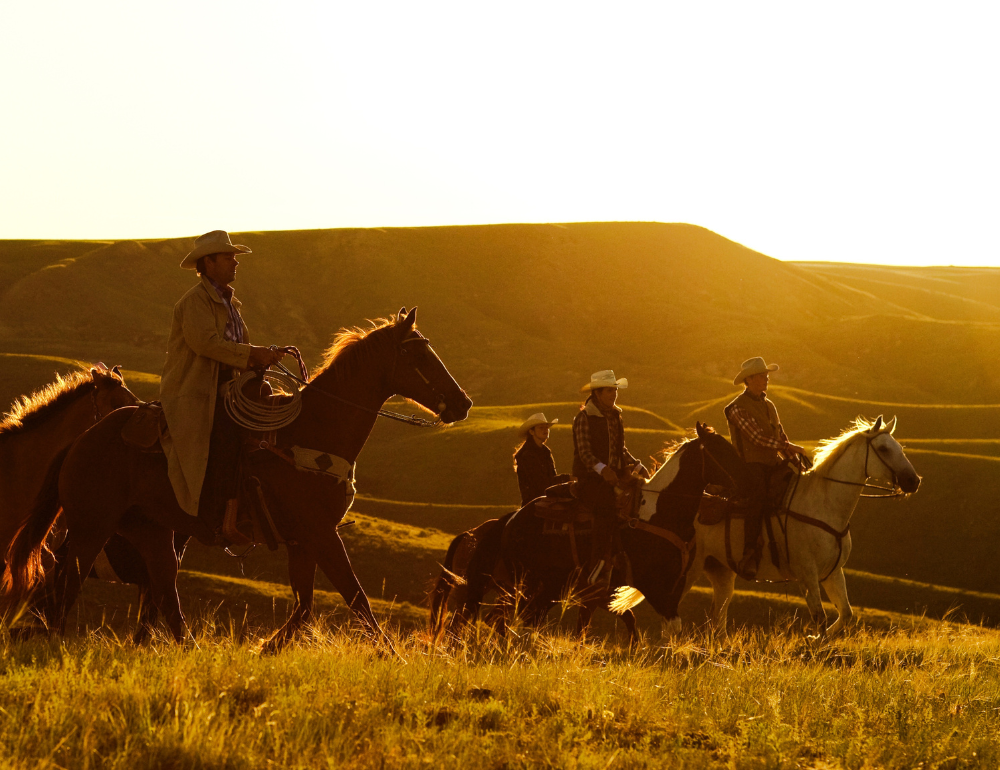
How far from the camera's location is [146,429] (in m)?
8.99

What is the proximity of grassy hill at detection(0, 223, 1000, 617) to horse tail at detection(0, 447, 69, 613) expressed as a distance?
19.5m

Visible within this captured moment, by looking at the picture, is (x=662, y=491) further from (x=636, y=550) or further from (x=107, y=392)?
(x=107, y=392)

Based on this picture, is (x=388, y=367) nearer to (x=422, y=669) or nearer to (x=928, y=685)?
(x=422, y=669)

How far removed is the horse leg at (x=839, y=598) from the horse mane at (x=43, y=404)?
9.61 metres

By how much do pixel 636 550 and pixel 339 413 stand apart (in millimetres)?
5514

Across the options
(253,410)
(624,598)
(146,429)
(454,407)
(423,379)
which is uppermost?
(423,379)

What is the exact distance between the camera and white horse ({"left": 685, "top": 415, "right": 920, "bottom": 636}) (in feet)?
47.4

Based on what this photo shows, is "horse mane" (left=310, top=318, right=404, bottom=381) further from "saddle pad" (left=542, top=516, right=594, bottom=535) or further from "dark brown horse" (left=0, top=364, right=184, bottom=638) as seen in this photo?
"saddle pad" (left=542, top=516, right=594, bottom=535)

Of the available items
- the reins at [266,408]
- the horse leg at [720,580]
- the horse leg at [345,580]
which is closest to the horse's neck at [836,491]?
the horse leg at [720,580]

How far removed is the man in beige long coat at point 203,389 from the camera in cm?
881

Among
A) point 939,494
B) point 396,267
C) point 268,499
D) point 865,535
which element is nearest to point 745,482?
point 268,499

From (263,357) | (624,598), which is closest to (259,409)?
(263,357)

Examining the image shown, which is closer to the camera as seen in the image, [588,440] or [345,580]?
[345,580]

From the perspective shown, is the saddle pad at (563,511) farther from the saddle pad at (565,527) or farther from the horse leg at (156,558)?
the horse leg at (156,558)
